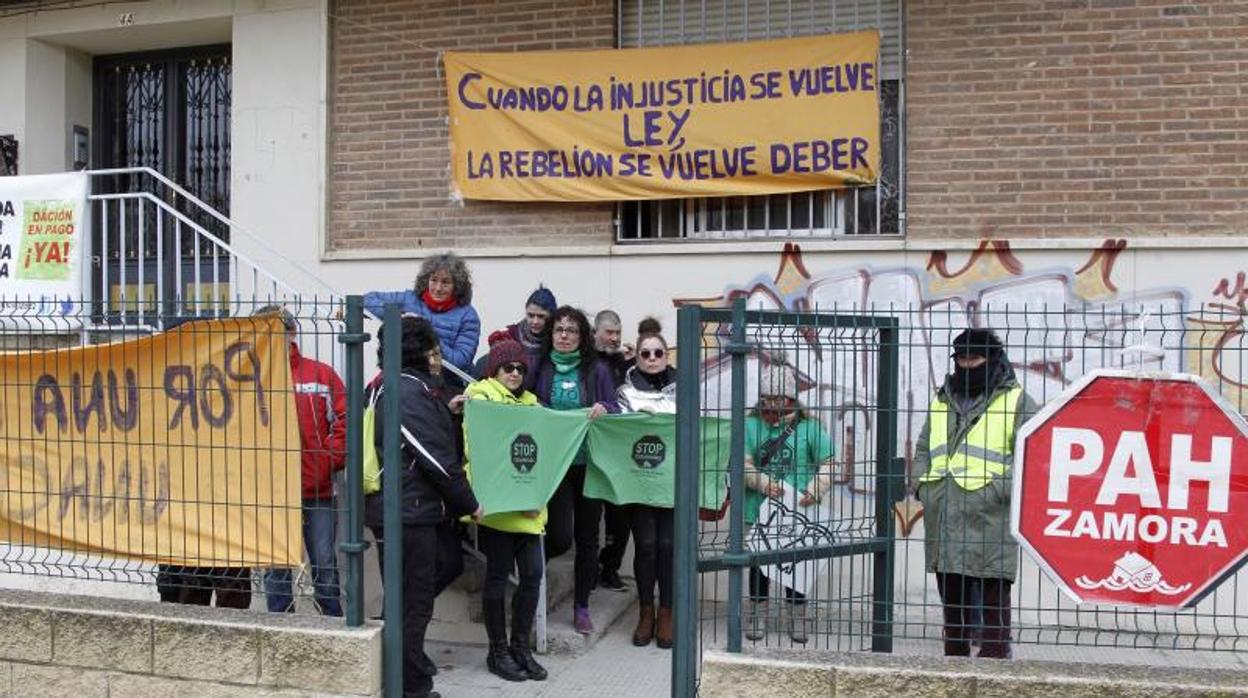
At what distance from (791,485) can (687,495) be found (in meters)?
0.44

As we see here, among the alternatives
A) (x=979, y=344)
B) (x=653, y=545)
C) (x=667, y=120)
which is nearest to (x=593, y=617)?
(x=653, y=545)

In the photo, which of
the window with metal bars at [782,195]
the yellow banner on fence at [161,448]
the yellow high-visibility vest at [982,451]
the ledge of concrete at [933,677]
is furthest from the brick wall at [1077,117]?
the yellow banner on fence at [161,448]

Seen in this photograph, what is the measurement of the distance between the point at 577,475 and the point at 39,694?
8.97ft

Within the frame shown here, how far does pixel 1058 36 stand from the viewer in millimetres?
6922

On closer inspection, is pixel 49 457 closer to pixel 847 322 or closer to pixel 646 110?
pixel 847 322

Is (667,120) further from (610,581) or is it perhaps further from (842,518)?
(842,518)

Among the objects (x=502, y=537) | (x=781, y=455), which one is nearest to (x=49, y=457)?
(x=502, y=537)

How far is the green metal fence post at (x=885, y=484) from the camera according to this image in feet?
14.5

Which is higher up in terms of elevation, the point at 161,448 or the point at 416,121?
the point at 416,121

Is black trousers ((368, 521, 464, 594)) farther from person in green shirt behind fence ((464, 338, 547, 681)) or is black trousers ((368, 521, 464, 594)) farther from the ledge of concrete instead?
the ledge of concrete

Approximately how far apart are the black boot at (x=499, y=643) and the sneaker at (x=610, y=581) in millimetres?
1372

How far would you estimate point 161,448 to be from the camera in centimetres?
491

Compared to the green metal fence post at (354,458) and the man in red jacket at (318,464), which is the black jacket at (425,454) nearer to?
the man in red jacket at (318,464)

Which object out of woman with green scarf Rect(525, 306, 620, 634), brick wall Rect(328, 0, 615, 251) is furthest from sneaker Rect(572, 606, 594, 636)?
brick wall Rect(328, 0, 615, 251)
